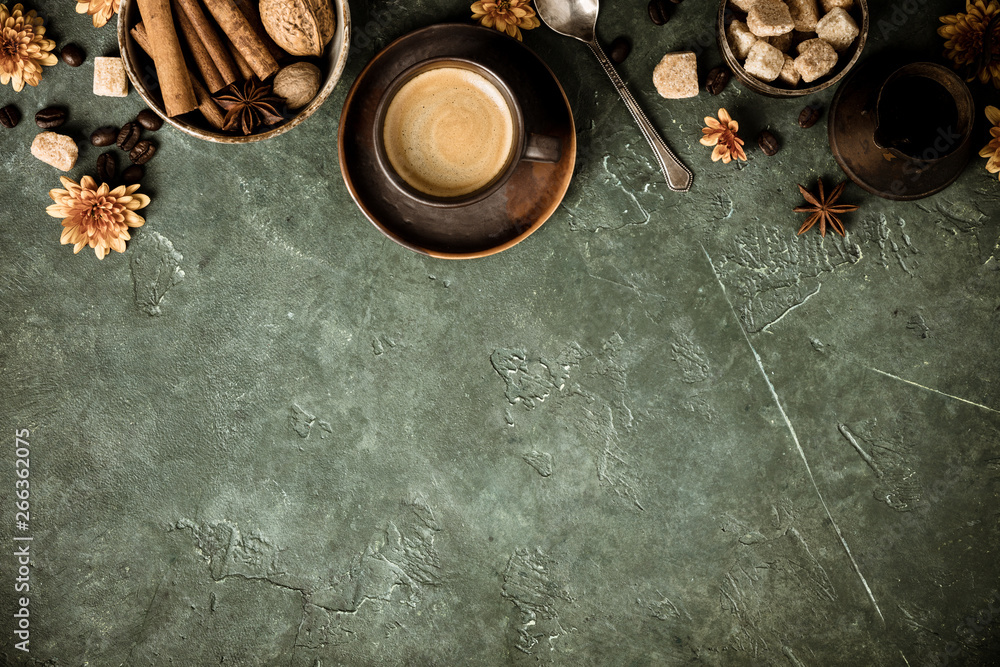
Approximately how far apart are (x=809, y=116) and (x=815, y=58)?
17 centimetres

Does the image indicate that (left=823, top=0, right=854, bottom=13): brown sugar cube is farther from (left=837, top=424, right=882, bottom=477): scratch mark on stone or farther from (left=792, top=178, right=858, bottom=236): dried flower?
(left=837, top=424, right=882, bottom=477): scratch mark on stone

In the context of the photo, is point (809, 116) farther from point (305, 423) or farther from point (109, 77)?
point (109, 77)

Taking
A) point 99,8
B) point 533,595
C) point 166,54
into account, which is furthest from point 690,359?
point 99,8

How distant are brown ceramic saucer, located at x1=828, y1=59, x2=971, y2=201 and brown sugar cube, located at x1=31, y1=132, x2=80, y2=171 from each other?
6.96 ft

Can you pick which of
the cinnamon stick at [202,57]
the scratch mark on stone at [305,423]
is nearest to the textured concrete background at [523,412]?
the scratch mark on stone at [305,423]

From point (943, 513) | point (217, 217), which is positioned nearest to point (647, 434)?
point (943, 513)

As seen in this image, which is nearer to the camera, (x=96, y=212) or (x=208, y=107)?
(x=208, y=107)

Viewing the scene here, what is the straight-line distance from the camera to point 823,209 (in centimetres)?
145

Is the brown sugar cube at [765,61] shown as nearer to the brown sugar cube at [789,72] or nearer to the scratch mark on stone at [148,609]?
the brown sugar cube at [789,72]

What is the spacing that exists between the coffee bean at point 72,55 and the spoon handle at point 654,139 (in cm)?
142

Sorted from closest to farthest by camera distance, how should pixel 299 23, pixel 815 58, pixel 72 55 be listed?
1. pixel 299 23
2. pixel 815 58
3. pixel 72 55

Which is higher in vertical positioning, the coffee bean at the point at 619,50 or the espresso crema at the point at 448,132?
the coffee bean at the point at 619,50

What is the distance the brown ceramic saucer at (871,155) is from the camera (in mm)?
1315

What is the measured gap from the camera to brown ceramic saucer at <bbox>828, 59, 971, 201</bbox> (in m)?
1.32
